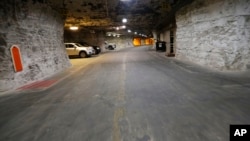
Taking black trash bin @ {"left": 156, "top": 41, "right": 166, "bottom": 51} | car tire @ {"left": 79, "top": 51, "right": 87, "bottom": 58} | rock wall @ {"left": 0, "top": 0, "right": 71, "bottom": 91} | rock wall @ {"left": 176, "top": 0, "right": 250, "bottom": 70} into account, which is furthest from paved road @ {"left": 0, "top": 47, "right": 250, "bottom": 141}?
black trash bin @ {"left": 156, "top": 41, "right": 166, "bottom": 51}

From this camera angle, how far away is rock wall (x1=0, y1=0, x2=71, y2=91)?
21.8 ft

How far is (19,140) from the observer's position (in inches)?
119

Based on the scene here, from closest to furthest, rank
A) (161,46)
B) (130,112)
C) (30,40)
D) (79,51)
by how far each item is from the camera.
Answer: (130,112), (30,40), (79,51), (161,46)

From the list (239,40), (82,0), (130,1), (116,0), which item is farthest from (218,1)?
(82,0)

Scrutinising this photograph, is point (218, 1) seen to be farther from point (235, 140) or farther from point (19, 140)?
point (19, 140)

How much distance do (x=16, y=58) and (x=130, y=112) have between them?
5.93 meters

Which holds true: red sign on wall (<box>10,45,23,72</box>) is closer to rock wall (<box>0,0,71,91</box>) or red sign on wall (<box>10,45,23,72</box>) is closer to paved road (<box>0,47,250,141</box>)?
rock wall (<box>0,0,71,91</box>)

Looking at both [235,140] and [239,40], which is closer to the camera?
[235,140]

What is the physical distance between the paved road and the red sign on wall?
61.8 inches

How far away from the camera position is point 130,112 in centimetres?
385

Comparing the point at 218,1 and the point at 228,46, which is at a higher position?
the point at 218,1

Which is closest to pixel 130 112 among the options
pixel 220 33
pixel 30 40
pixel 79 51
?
pixel 220 33

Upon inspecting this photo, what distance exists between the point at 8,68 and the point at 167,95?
6.22m

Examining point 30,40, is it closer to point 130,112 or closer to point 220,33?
point 130,112
